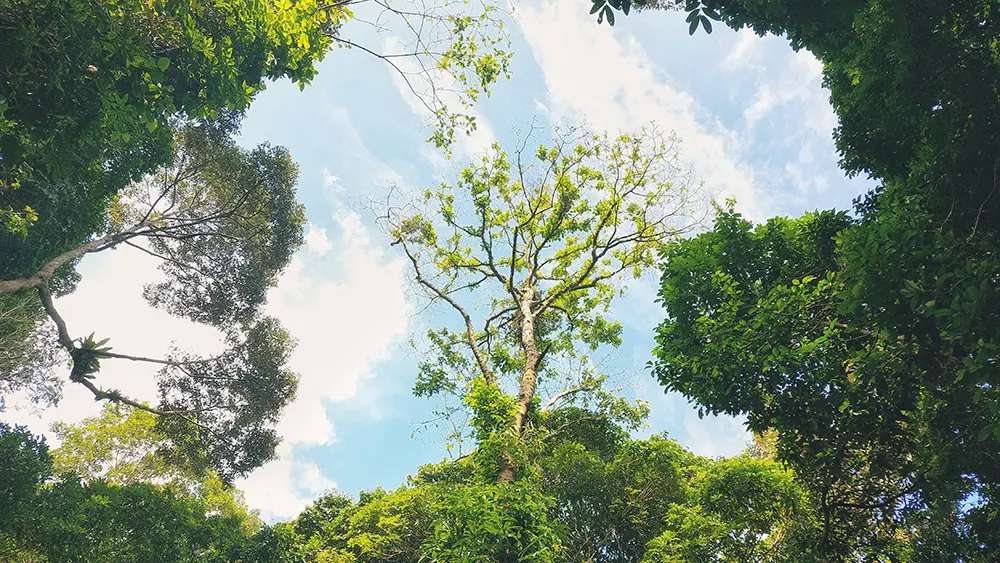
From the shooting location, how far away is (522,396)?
9.02m

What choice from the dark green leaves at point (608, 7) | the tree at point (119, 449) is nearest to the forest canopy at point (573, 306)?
the dark green leaves at point (608, 7)

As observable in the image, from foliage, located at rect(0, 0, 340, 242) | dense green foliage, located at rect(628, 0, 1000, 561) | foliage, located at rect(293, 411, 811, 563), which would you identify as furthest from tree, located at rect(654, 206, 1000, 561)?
foliage, located at rect(0, 0, 340, 242)

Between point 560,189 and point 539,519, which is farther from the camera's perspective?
point 560,189

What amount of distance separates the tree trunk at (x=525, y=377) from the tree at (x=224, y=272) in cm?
774

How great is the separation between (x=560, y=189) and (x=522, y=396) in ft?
20.6

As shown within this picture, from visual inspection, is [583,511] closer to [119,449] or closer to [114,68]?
[114,68]

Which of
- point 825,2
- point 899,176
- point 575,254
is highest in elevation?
point 575,254

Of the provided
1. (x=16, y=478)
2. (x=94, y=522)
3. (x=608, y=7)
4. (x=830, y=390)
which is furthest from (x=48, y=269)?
(x=830, y=390)

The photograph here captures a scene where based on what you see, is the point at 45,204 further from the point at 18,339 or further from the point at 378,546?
the point at 378,546

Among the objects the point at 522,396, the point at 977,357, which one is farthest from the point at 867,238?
the point at 522,396

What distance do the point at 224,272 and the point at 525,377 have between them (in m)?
10.5

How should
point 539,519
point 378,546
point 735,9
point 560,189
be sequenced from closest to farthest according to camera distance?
point 735,9 → point 539,519 → point 378,546 → point 560,189

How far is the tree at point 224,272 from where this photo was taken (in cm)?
1280

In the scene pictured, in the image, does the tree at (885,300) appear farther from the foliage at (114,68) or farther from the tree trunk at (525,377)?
the foliage at (114,68)
